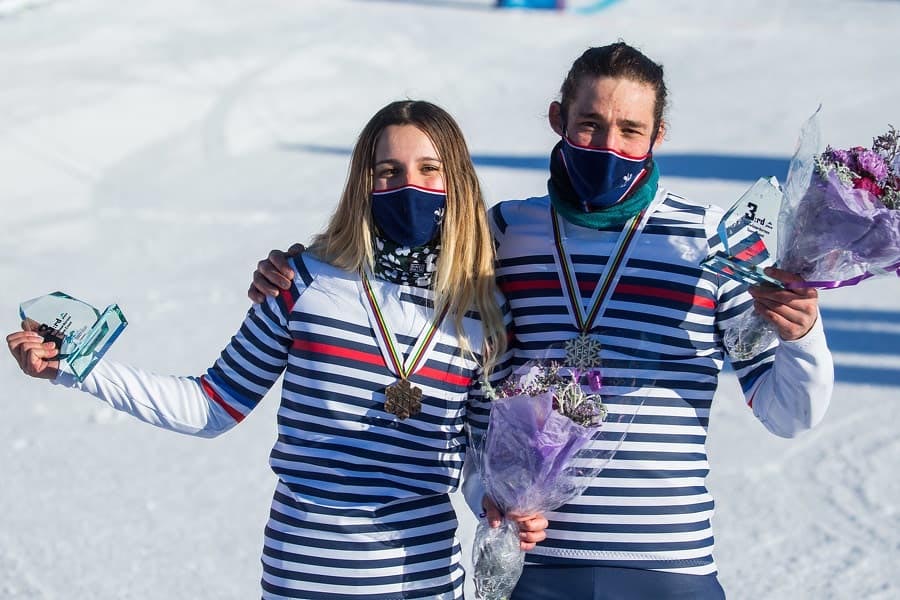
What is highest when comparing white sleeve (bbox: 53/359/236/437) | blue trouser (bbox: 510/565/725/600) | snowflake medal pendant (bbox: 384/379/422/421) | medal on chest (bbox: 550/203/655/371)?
medal on chest (bbox: 550/203/655/371)

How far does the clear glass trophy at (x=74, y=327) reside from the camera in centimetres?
263

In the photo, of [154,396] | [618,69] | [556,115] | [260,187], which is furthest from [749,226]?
[260,187]

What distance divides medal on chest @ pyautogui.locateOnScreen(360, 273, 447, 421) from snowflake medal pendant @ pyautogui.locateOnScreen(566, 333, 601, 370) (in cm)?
31

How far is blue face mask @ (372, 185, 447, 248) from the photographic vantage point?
103 inches

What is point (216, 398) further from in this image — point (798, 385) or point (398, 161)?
point (798, 385)

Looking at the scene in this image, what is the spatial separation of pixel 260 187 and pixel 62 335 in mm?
7409

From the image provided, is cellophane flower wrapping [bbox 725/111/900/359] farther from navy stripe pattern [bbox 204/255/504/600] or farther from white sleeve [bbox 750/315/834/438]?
navy stripe pattern [bbox 204/255/504/600]

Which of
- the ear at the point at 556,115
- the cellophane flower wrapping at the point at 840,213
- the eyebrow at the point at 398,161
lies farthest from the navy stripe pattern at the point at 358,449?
the cellophane flower wrapping at the point at 840,213

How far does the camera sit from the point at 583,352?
102 inches

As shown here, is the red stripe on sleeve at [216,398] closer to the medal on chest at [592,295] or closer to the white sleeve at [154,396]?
the white sleeve at [154,396]

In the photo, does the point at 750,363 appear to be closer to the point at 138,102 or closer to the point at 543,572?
the point at 543,572

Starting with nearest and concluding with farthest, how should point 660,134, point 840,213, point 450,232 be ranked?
point 840,213
point 450,232
point 660,134

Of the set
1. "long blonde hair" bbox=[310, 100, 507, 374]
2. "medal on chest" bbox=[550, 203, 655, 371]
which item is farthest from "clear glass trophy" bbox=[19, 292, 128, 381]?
"medal on chest" bbox=[550, 203, 655, 371]

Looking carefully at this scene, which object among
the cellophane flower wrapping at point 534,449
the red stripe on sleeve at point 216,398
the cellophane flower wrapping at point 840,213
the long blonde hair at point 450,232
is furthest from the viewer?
the red stripe on sleeve at point 216,398
